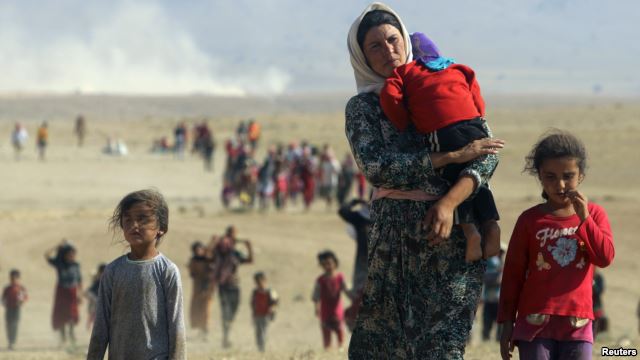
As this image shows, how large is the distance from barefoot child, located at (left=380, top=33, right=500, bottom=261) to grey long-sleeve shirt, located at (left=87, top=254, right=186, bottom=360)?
1.16 metres

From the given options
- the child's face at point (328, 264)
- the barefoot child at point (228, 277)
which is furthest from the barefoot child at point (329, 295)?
the barefoot child at point (228, 277)

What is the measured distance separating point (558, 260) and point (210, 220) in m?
18.3

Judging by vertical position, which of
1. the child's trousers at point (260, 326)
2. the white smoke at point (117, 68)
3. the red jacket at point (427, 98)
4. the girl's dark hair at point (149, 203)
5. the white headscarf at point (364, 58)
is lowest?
the child's trousers at point (260, 326)

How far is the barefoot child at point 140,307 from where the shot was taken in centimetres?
540

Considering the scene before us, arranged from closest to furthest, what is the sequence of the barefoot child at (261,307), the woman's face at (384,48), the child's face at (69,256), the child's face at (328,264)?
the woman's face at (384,48) < the child's face at (328,264) < the barefoot child at (261,307) < the child's face at (69,256)

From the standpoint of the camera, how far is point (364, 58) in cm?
535

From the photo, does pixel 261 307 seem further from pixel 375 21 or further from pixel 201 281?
pixel 375 21

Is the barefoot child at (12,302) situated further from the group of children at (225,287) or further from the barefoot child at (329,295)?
the barefoot child at (329,295)

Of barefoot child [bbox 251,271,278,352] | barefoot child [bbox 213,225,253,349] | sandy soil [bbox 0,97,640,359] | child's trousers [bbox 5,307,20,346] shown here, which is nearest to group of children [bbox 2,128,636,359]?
sandy soil [bbox 0,97,640,359]

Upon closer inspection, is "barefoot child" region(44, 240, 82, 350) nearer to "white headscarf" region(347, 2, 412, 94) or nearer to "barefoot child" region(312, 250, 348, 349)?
"barefoot child" region(312, 250, 348, 349)

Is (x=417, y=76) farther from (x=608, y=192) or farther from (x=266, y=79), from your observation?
(x=266, y=79)

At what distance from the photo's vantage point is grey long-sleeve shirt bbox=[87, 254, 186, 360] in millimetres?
5398

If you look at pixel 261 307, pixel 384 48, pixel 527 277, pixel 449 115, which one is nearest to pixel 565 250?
pixel 527 277

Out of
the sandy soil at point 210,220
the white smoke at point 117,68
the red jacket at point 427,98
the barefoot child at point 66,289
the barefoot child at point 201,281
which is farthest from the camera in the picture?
the white smoke at point 117,68
